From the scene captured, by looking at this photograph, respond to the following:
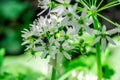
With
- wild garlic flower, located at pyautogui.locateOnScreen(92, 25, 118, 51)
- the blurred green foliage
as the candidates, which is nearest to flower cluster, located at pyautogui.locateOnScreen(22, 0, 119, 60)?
wild garlic flower, located at pyautogui.locateOnScreen(92, 25, 118, 51)

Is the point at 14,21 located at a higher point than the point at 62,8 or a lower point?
higher

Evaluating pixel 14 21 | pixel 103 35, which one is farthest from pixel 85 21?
pixel 14 21

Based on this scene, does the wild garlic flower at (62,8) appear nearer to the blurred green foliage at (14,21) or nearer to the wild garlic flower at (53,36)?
the wild garlic flower at (53,36)

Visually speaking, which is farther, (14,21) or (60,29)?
(14,21)

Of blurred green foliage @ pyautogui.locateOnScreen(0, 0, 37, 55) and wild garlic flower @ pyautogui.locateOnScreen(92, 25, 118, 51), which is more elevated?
blurred green foliage @ pyautogui.locateOnScreen(0, 0, 37, 55)

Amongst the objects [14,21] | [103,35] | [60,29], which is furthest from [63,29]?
[14,21]

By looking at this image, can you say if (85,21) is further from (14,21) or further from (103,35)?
(14,21)

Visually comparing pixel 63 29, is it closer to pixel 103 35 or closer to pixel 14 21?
pixel 103 35

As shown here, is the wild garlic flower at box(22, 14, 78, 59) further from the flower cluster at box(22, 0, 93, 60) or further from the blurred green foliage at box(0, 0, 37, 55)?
the blurred green foliage at box(0, 0, 37, 55)

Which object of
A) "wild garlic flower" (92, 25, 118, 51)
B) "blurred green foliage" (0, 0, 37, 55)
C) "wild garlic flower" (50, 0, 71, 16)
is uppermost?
"blurred green foliage" (0, 0, 37, 55)

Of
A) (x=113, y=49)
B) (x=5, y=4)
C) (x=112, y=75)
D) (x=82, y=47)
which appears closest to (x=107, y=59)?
(x=113, y=49)

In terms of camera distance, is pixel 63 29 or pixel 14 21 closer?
pixel 63 29
